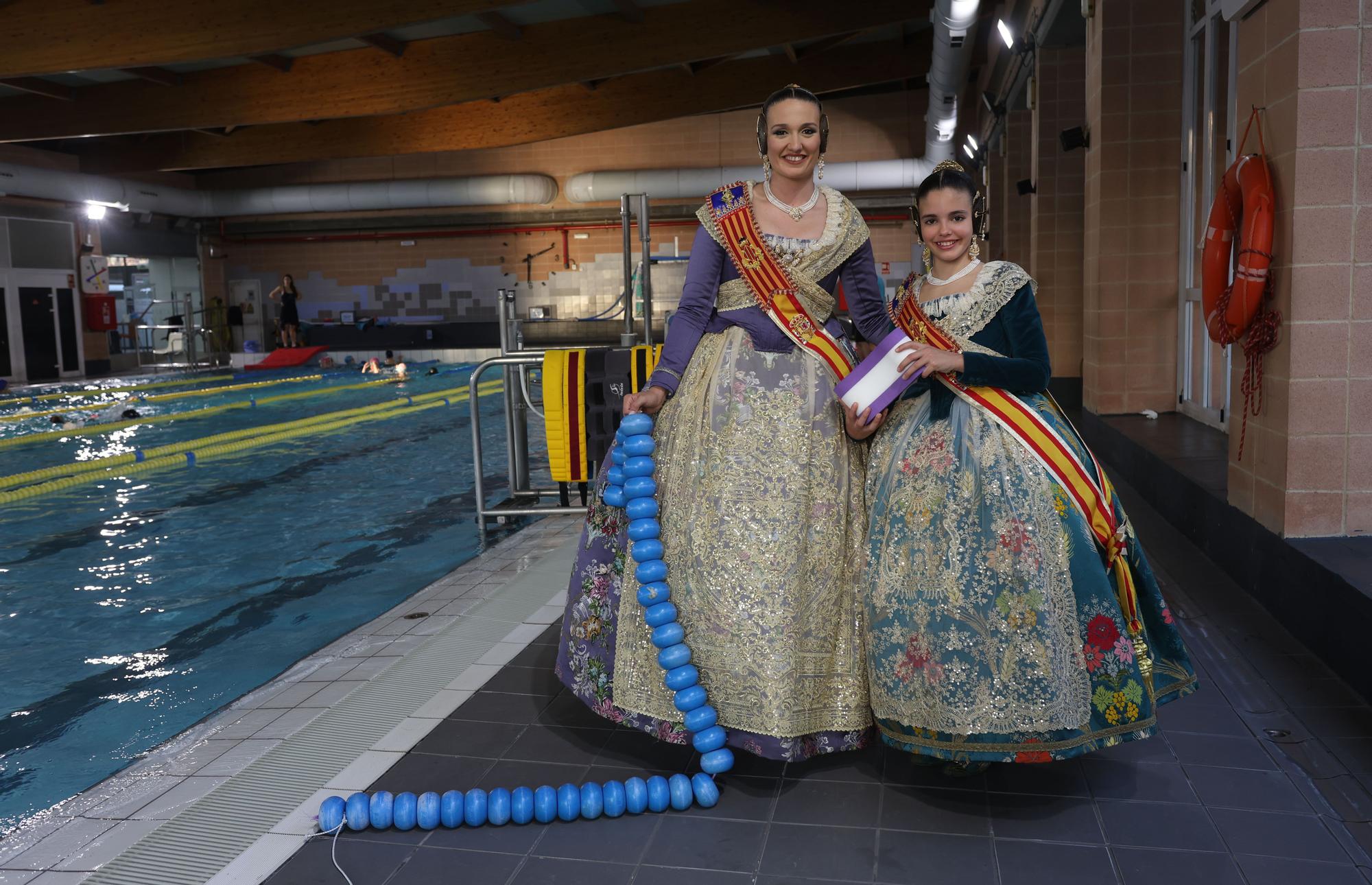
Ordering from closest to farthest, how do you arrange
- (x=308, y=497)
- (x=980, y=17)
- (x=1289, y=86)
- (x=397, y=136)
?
(x=1289, y=86)
(x=308, y=497)
(x=980, y=17)
(x=397, y=136)

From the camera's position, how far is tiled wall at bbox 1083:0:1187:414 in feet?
19.3

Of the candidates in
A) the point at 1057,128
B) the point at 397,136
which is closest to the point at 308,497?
the point at 1057,128

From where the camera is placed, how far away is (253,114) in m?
12.8

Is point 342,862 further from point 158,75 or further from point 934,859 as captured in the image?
point 158,75

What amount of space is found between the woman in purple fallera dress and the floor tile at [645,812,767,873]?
0.17 metres

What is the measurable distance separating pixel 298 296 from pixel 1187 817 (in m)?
20.3

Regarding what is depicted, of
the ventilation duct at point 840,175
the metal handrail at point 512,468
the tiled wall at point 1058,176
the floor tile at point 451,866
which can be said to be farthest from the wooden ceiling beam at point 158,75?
the floor tile at point 451,866

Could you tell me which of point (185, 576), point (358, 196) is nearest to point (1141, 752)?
point (185, 576)

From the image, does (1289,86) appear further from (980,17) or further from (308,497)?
(980,17)

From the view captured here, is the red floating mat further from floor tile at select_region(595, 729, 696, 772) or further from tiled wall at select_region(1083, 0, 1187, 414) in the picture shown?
floor tile at select_region(595, 729, 696, 772)

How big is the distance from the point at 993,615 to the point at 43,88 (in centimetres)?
1442

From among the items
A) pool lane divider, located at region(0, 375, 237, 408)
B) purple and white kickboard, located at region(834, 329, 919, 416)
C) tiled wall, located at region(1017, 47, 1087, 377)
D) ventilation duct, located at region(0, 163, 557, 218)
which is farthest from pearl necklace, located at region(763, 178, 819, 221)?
ventilation duct, located at region(0, 163, 557, 218)

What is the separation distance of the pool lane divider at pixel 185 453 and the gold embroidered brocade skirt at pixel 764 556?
19.4 feet

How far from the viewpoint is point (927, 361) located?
2117 millimetres
